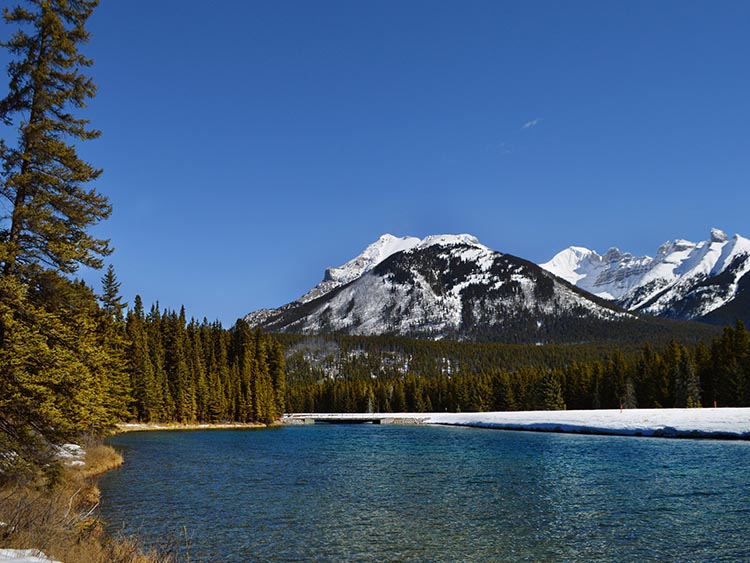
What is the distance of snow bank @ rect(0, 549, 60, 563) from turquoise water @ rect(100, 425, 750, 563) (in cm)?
803

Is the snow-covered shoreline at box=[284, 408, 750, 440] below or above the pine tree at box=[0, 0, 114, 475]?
below

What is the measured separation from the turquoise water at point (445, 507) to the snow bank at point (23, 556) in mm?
8031

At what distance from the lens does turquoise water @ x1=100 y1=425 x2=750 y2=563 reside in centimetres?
1883

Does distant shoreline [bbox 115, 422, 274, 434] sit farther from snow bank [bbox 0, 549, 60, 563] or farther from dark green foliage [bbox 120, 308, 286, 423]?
snow bank [bbox 0, 549, 60, 563]

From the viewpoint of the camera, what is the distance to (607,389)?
12275 centimetres

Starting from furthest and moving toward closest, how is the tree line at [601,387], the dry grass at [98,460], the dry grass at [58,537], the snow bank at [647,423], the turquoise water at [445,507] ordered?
the tree line at [601,387], the snow bank at [647,423], the dry grass at [98,460], the turquoise water at [445,507], the dry grass at [58,537]

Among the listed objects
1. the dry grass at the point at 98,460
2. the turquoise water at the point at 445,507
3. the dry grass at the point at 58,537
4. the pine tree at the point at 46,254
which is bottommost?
the turquoise water at the point at 445,507

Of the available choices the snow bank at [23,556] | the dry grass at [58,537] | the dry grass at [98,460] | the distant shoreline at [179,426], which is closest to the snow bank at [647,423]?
the distant shoreline at [179,426]

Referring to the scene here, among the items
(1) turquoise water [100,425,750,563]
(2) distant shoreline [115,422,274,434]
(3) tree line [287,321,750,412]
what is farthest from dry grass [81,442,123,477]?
(3) tree line [287,321,750,412]

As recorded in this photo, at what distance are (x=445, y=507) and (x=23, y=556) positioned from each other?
18.7 m

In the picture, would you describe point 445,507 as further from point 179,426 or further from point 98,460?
point 179,426

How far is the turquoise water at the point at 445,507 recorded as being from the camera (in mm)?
18828

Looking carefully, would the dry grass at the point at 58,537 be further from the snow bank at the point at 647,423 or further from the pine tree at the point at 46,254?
the snow bank at the point at 647,423

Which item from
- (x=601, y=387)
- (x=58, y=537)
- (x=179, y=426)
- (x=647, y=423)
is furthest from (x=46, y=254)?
(x=601, y=387)
